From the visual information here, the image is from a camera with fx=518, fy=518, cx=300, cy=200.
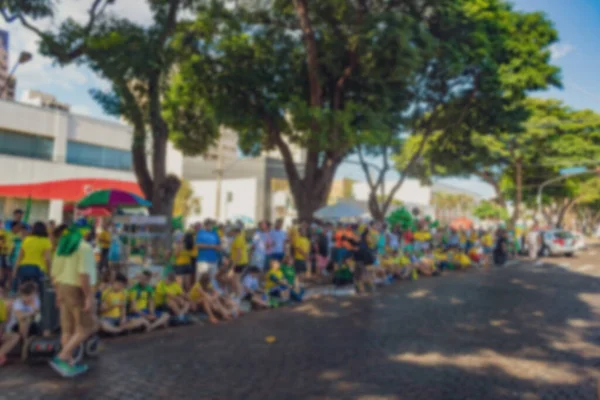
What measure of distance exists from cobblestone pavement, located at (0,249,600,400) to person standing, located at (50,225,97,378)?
0.24 meters

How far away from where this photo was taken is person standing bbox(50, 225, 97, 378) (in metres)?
5.75

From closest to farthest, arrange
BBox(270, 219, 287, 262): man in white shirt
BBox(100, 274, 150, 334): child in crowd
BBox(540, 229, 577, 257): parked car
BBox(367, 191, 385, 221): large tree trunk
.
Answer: BBox(100, 274, 150, 334): child in crowd < BBox(270, 219, 287, 262): man in white shirt < BBox(367, 191, 385, 221): large tree trunk < BBox(540, 229, 577, 257): parked car

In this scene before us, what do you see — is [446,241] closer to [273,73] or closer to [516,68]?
[516,68]

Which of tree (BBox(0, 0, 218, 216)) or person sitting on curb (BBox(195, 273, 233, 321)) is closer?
person sitting on curb (BBox(195, 273, 233, 321))

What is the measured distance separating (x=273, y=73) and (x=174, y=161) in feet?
126

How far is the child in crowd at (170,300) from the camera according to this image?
8656 mm

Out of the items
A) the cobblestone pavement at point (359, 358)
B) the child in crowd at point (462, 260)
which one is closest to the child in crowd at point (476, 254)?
the child in crowd at point (462, 260)

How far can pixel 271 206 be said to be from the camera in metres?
44.9

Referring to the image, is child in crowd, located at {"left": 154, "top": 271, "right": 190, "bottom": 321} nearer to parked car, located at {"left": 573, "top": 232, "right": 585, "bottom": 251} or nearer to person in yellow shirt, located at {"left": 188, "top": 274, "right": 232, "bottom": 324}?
person in yellow shirt, located at {"left": 188, "top": 274, "right": 232, "bottom": 324}

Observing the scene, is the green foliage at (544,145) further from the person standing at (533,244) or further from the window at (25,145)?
the window at (25,145)

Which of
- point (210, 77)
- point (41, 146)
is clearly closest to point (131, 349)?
point (210, 77)

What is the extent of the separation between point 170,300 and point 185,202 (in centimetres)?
3678

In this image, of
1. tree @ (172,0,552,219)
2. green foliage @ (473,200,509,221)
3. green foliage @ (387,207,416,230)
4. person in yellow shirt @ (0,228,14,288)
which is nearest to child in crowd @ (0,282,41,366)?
person in yellow shirt @ (0,228,14,288)

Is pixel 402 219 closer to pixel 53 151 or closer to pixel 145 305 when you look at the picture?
pixel 145 305
